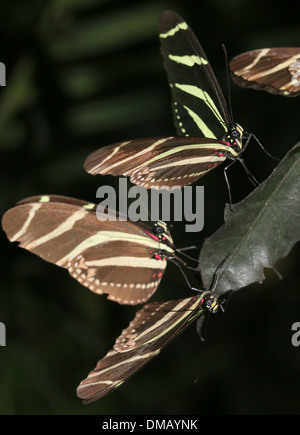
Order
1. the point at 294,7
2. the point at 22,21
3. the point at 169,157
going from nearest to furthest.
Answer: the point at 169,157 < the point at 294,7 < the point at 22,21

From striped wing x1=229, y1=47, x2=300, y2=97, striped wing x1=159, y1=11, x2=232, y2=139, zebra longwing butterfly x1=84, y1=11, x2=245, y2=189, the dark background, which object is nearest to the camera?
striped wing x1=229, y1=47, x2=300, y2=97

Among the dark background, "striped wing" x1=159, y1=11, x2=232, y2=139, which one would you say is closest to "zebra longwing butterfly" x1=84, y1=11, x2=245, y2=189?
"striped wing" x1=159, y1=11, x2=232, y2=139

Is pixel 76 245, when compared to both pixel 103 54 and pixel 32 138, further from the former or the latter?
pixel 103 54

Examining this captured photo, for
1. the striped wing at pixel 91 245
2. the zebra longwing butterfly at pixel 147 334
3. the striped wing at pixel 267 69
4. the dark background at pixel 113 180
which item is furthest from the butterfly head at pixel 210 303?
the dark background at pixel 113 180

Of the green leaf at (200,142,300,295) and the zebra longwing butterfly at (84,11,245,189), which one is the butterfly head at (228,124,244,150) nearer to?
the zebra longwing butterfly at (84,11,245,189)

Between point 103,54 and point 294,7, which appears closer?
point 294,7

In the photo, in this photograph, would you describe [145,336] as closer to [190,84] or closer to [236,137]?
[236,137]

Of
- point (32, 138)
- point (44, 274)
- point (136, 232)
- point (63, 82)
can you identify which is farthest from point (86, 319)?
point (136, 232)

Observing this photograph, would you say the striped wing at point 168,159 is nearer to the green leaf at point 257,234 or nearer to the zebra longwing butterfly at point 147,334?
the green leaf at point 257,234
